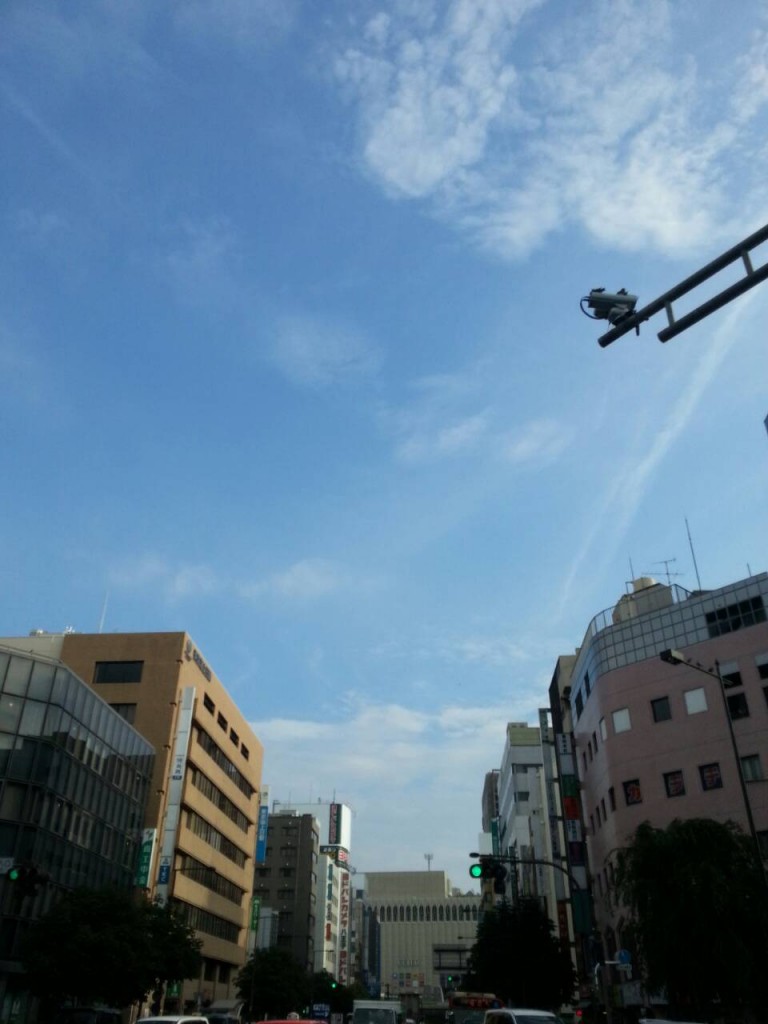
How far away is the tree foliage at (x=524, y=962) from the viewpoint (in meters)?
56.2

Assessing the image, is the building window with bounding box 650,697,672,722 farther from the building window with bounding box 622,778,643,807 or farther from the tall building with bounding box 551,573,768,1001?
the building window with bounding box 622,778,643,807

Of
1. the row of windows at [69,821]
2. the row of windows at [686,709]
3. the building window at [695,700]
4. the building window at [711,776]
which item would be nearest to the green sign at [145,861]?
the row of windows at [69,821]

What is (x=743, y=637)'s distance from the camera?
49.1m

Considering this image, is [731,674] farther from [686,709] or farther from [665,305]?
[665,305]

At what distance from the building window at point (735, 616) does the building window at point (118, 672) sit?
1515 inches

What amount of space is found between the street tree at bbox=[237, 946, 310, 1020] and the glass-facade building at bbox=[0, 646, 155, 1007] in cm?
2917

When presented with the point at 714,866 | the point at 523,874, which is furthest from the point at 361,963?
the point at 714,866

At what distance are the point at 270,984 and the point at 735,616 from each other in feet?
160

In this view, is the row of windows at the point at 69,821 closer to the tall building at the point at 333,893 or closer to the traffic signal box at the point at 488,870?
the traffic signal box at the point at 488,870

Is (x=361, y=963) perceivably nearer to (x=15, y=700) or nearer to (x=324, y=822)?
(x=324, y=822)

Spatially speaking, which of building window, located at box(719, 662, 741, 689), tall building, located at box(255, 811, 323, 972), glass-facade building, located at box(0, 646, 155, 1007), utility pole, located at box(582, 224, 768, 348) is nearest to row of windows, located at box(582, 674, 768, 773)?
building window, located at box(719, 662, 741, 689)

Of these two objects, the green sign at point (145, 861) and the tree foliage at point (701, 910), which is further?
the green sign at point (145, 861)

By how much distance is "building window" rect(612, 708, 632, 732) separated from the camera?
54.1m

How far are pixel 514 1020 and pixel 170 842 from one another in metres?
40.5
